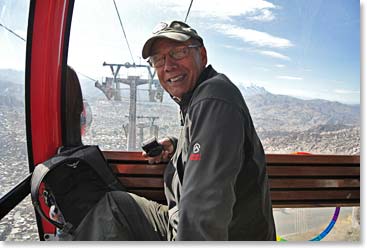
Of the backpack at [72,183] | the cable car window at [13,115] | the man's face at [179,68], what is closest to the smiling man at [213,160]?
the man's face at [179,68]

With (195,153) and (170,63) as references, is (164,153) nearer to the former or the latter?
(170,63)

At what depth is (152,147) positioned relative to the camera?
1.46 meters

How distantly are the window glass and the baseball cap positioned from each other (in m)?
0.52

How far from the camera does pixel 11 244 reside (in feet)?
3.65

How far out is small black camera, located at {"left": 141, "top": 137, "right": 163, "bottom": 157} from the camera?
4.79 ft

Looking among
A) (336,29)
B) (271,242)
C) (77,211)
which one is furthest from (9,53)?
(336,29)

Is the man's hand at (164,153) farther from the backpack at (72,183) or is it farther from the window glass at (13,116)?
the window glass at (13,116)

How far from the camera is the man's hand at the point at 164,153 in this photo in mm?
1473

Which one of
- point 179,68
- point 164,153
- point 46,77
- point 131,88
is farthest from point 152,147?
point 46,77

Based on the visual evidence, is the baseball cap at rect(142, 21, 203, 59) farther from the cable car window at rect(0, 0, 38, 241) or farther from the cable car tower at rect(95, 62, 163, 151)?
the cable car window at rect(0, 0, 38, 241)

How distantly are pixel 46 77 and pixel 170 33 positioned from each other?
2.29ft

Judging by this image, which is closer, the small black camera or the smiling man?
the smiling man

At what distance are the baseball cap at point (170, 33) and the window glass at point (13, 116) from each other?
1.69 feet

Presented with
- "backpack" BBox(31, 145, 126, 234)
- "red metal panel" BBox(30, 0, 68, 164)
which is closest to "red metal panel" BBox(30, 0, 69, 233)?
"red metal panel" BBox(30, 0, 68, 164)
